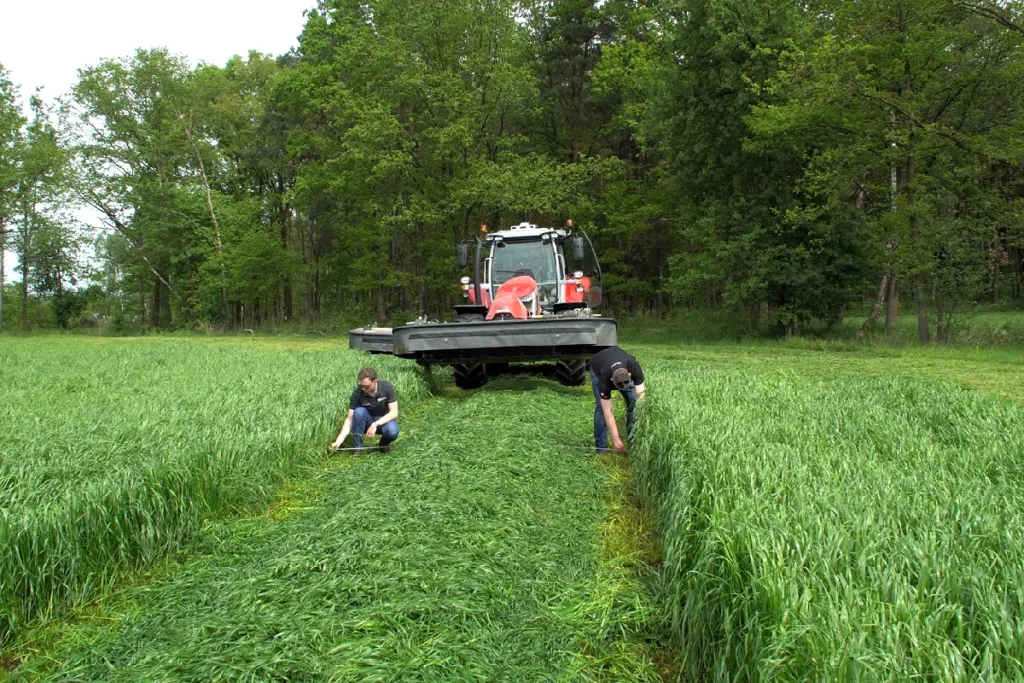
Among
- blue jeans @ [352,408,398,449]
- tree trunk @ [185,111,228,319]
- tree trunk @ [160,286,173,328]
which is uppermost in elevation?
tree trunk @ [185,111,228,319]

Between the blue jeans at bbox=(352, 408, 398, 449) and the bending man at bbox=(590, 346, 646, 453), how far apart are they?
180 centimetres

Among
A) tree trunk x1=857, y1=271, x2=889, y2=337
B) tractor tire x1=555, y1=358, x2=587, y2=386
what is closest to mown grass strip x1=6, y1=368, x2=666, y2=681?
tractor tire x1=555, y1=358, x2=587, y2=386


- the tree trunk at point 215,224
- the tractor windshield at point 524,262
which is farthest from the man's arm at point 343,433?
the tree trunk at point 215,224

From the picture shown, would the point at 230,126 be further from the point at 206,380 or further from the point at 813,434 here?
the point at 813,434

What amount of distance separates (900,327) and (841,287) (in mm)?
1713

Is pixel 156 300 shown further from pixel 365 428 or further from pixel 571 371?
pixel 365 428

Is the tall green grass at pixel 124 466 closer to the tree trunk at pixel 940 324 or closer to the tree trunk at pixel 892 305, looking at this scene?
the tree trunk at pixel 940 324

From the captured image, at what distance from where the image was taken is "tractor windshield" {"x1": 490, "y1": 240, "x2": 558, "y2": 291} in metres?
11.1

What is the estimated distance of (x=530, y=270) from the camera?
36.4 ft

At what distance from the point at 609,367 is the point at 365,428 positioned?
7.36 feet

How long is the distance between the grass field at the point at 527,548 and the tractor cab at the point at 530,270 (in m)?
4.16

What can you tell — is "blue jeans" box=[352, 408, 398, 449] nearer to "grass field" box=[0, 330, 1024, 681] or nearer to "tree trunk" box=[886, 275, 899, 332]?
"grass field" box=[0, 330, 1024, 681]

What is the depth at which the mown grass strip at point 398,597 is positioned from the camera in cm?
278

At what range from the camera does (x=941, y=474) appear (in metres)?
3.90
